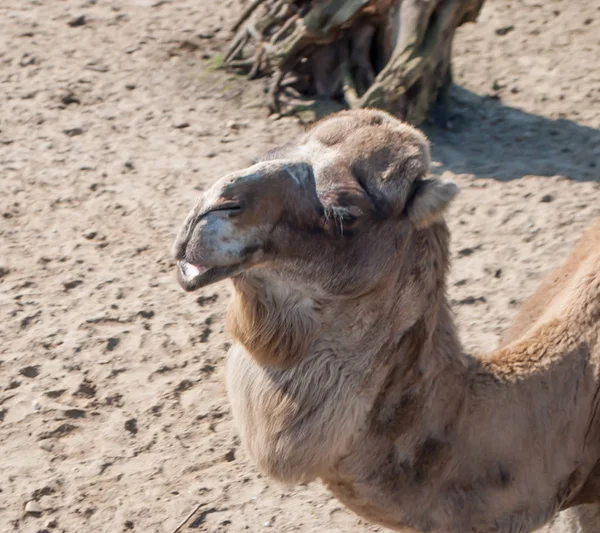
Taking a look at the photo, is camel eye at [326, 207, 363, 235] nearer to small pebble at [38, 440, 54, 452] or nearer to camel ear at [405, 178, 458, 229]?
camel ear at [405, 178, 458, 229]

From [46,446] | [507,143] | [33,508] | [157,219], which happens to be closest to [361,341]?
[33,508]

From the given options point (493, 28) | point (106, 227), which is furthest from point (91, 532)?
point (493, 28)

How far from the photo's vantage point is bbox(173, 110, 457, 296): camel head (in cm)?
260

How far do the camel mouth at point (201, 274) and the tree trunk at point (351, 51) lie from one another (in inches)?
166

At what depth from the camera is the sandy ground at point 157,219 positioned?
4.17 m

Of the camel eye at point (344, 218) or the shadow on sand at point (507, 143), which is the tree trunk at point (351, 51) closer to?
the shadow on sand at point (507, 143)

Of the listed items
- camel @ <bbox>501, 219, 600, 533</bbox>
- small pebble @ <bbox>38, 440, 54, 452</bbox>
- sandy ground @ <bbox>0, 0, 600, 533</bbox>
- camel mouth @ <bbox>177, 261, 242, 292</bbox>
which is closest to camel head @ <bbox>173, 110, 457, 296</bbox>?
camel mouth @ <bbox>177, 261, 242, 292</bbox>

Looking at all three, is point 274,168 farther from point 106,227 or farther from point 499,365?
point 106,227

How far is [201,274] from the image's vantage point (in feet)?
8.54

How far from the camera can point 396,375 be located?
291 centimetres

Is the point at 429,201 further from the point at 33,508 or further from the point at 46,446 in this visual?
the point at 46,446

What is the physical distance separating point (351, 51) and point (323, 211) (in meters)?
4.87

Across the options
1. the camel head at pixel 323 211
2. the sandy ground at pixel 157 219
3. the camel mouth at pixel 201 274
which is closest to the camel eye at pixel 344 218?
the camel head at pixel 323 211

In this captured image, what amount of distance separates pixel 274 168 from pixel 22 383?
94.7 inches
